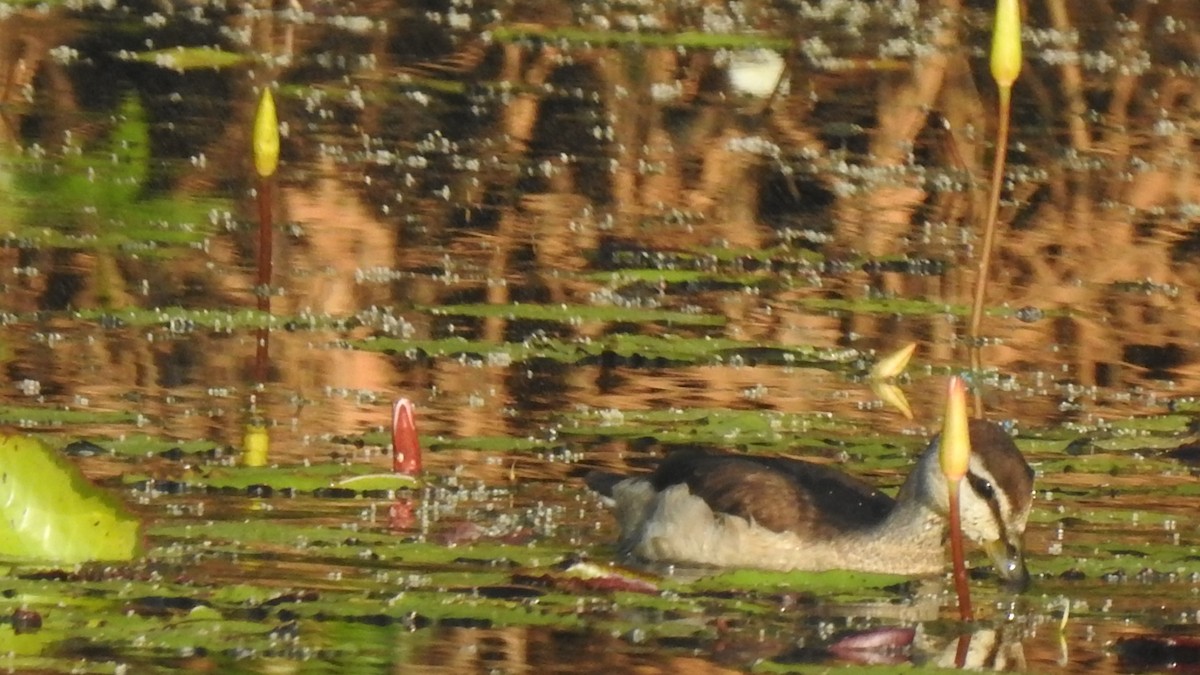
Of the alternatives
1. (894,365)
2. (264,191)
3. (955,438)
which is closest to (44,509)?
(955,438)

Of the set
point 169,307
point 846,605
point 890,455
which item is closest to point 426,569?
point 846,605

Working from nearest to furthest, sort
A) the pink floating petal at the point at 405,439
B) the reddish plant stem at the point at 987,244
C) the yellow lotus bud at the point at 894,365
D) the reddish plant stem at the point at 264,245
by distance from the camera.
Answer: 1. the pink floating petal at the point at 405,439
2. the reddish plant stem at the point at 987,244
3. the reddish plant stem at the point at 264,245
4. the yellow lotus bud at the point at 894,365

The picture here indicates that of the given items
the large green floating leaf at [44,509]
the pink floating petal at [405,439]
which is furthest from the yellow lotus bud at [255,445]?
the large green floating leaf at [44,509]

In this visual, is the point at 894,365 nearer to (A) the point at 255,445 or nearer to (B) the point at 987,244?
(B) the point at 987,244

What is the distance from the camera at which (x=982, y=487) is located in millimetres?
7684

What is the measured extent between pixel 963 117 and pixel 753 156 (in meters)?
1.76

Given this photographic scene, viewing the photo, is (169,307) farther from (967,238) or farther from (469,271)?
(967,238)

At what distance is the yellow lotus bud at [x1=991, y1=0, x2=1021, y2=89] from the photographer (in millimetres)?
7914

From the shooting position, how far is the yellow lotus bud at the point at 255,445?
826cm

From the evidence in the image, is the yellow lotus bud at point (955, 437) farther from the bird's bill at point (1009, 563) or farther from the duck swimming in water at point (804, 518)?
the duck swimming in water at point (804, 518)

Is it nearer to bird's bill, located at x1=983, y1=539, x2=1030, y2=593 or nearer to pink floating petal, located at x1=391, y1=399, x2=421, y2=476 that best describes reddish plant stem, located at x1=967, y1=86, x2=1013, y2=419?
bird's bill, located at x1=983, y1=539, x2=1030, y2=593

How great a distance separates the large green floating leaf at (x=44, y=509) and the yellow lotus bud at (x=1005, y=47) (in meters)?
2.92

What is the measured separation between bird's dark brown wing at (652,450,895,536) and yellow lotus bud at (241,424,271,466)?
119cm

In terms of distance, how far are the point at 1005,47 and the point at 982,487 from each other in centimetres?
132
